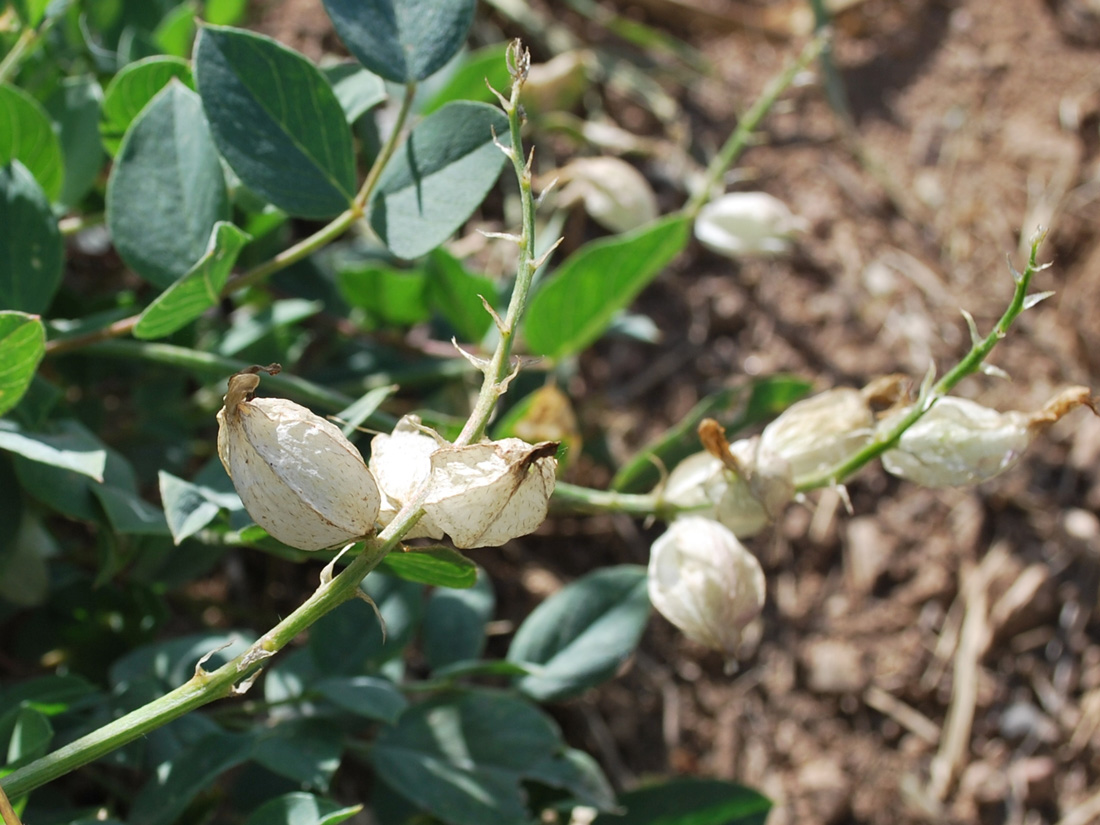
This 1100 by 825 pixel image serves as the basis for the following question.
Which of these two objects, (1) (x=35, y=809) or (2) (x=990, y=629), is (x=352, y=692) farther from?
(2) (x=990, y=629)

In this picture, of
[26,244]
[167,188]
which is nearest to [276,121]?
[167,188]

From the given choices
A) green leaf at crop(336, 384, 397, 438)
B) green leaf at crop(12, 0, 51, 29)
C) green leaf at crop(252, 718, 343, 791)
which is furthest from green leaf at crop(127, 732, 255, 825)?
green leaf at crop(12, 0, 51, 29)

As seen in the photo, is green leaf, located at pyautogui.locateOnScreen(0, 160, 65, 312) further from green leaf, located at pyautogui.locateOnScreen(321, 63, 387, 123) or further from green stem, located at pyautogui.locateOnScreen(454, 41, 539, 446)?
green stem, located at pyautogui.locateOnScreen(454, 41, 539, 446)

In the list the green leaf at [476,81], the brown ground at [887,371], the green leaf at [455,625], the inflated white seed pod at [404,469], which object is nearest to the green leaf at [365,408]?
the inflated white seed pod at [404,469]

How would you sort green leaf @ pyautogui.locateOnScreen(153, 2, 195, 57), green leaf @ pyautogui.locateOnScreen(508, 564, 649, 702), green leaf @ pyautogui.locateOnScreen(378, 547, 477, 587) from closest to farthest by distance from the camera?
green leaf @ pyautogui.locateOnScreen(378, 547, 477, 587), green leaf @ pyautogui.locateOnScreen(508, 564, 649, 702), green leaf @ pyautogui.locateOnScreen(153, 2, 195, 57)

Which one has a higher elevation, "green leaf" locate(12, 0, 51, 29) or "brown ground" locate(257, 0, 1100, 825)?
"green leaf" locate(12, 0, 51, 29)

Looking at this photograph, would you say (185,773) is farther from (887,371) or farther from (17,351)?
(887,371)
